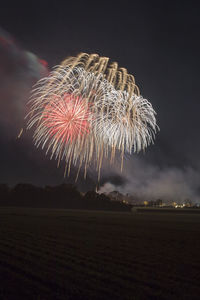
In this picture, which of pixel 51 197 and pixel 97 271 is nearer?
pixel 97 271

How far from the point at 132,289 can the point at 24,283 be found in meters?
3.88

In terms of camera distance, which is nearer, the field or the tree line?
the field

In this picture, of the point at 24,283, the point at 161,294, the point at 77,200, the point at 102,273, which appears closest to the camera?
the point at 161,294

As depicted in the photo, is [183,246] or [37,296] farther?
[183,246]

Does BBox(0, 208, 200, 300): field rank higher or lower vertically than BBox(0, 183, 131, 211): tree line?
lower

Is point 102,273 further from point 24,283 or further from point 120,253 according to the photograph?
point 120,253

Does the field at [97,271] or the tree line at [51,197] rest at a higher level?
the tree line at [51,197]

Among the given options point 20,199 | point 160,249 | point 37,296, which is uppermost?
point 20,199

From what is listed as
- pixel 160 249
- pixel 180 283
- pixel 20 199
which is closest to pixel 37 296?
pixel 180 283

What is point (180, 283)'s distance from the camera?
9.99 meters

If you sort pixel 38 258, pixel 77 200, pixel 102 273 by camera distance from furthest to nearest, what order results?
pixel 77 200 < pixel 38 258 < pixel 102 273

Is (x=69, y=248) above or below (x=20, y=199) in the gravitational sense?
below

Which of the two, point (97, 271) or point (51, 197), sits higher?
point (51, 197)

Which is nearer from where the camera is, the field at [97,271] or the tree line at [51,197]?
the field at [97,271]
